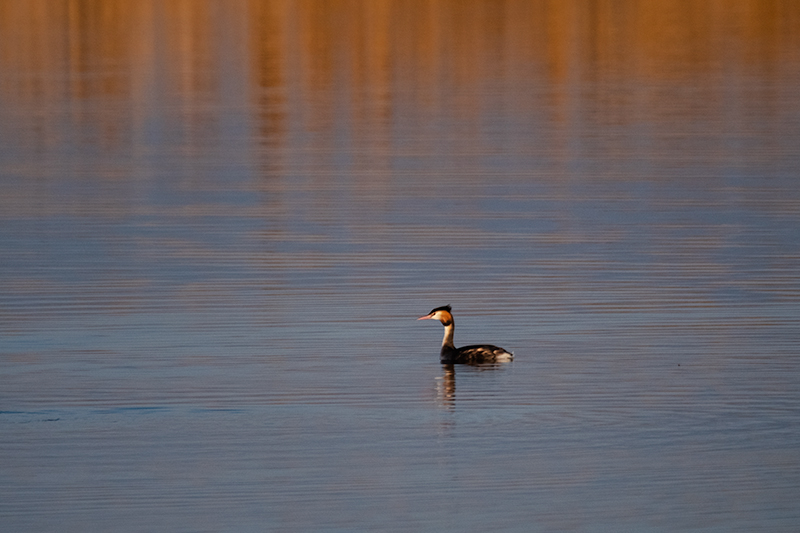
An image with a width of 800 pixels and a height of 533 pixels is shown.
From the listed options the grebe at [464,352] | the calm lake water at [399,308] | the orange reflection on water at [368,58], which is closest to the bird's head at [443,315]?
the grebe at [464,352]

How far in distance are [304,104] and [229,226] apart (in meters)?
14.3

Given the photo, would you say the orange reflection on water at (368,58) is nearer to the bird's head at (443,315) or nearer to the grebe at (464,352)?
the bird's head at (443,315)

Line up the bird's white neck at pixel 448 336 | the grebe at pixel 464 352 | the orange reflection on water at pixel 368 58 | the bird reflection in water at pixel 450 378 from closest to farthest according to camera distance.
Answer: the bird reflection in water at pixel 450 378, the grebe at pixel 464 352, the bird's white neck at pixel 448 336, the orange reflection on water at pixel 368 58

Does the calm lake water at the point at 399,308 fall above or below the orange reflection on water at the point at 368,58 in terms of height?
below

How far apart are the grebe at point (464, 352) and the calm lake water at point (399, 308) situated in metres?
0.08

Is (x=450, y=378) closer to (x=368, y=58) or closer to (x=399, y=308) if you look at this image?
(x=399, y=308)

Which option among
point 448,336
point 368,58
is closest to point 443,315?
point 448,336

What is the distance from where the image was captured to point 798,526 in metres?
8.88

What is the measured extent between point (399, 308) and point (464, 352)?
207 centimetres

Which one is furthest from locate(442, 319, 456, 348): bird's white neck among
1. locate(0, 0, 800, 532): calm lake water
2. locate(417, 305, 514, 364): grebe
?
locate(0, 0, 800, 532): calm lake water

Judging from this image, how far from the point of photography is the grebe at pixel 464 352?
12391 millimetres

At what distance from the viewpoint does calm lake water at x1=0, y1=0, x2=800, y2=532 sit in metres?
9.59

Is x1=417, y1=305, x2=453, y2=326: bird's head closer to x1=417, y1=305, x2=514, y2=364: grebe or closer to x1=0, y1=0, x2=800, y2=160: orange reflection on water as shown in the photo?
x1=417, y1=305, x2=514, y2=364: grebe

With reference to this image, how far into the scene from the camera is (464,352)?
1255 cm
